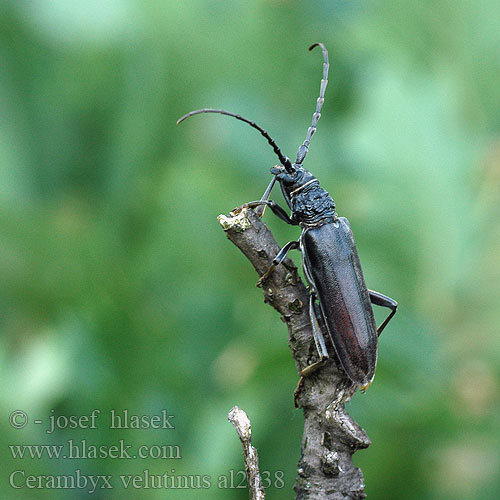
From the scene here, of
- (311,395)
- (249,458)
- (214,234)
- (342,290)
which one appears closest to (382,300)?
(342,290)

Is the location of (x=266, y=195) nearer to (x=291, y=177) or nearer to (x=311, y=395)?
(x=291, y=177)

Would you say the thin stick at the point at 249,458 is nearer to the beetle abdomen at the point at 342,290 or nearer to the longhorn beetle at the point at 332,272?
the longhorn beetle at the point at 332,272

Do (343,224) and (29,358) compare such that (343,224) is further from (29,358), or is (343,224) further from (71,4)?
(71,4)

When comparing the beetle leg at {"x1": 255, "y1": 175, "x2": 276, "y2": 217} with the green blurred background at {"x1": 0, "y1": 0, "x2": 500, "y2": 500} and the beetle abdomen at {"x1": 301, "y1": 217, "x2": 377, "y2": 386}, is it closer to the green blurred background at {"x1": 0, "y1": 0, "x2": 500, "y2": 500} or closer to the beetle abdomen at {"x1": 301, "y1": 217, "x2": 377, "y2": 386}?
the beetle abdomen at {"x1": 301, "y1": 217, "x2": 377, "y2": 386}

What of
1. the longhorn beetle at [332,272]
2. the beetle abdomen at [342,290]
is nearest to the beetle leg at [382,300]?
the longhorn beetle at [332,272]

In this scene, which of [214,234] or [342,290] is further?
[214,234]

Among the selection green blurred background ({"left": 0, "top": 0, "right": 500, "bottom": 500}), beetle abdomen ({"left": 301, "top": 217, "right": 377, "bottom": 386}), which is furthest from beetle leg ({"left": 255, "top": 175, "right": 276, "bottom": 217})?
green blurred background ({"left": 0, "top": 0, "right": 500, "bottom": 500})

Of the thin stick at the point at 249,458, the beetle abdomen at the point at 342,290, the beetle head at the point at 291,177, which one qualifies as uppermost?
the beetle head at the point at 291,177
